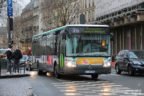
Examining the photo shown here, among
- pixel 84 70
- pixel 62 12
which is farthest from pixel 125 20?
pixel 84 70

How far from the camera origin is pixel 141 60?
2709 centimetres

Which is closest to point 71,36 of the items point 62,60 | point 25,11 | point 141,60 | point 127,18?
point 62,60

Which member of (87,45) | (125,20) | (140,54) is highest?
(125,20)

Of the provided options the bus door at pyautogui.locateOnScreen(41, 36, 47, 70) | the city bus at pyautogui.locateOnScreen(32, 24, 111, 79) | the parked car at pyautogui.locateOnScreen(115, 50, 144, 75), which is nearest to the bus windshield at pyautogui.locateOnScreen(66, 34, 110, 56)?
the city bus at pyautogui.locateOnScreen(32, 24, 111, 79)

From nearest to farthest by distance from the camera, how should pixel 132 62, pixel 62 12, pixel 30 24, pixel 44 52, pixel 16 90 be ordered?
1. pixel 16 90
2. pixel 132 62
3. pixel 44 52
4. pixel 62 12
5. pixel 30 24

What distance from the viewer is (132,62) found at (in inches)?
1070

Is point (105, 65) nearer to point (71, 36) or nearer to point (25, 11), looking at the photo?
Result: point (71, 36)

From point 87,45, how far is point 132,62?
5763 millimetres

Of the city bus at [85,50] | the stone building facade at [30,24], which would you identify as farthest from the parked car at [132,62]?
the stone building facade at [30,24]

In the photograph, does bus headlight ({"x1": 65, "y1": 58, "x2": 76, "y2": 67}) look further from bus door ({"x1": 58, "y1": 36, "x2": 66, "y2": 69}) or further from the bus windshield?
bus door ({"x1": 58, "y1": 36, "x2": 66, "y2": 69})

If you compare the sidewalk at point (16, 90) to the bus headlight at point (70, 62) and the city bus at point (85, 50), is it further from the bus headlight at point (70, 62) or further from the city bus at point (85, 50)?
the city bus at point (85, 50)

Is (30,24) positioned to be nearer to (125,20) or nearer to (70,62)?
(125,20)

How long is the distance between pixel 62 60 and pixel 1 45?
16840 centimetres

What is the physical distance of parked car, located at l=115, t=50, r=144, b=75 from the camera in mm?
26844
